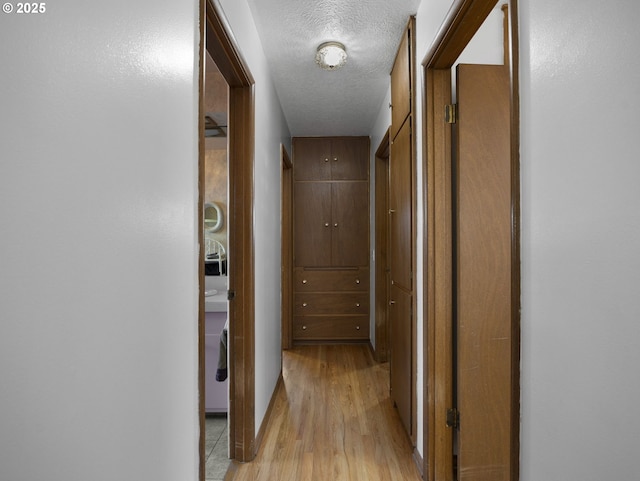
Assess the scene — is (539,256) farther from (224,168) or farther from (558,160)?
(224,168)

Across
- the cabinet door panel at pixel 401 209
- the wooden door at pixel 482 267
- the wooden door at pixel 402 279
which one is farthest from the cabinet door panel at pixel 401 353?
the wooden door at pixel 482 267

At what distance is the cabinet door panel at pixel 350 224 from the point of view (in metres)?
4.75

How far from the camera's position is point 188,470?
1202 mm

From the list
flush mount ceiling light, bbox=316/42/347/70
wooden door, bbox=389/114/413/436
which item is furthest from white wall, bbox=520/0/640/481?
flush mount ceiling light, bbox=316/42/347/70

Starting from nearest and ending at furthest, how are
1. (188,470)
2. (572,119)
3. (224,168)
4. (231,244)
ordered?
(572,119) < (188,470) < (231,244) < (224,168)

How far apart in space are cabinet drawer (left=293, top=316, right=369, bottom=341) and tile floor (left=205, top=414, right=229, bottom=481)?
2.08 m

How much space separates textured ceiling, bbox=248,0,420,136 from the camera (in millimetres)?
2209

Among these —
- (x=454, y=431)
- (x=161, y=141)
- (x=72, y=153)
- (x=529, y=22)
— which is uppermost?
(x=529, y=22)

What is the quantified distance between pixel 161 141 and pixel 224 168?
271 cm

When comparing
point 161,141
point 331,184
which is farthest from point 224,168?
point 161,141

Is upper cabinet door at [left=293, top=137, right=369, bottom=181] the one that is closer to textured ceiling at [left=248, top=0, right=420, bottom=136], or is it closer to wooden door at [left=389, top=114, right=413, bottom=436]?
textured ceiling at [left=248, top=0, right=420, bottom=136]

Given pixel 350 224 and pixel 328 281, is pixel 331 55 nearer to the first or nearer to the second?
pixel 350 224

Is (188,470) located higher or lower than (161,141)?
lower

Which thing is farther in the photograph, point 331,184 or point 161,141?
point 331,184
